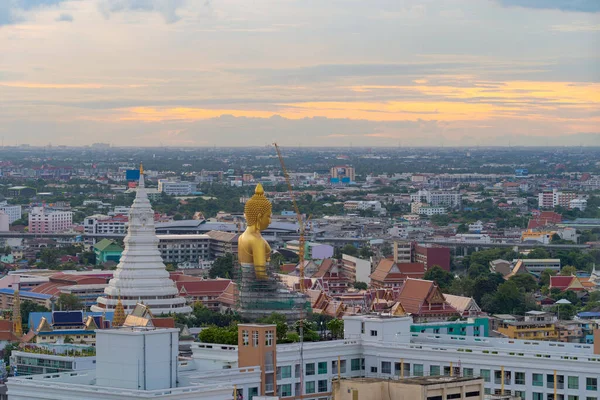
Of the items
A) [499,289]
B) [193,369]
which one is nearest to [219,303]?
[499,289]

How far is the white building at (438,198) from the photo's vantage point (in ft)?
631

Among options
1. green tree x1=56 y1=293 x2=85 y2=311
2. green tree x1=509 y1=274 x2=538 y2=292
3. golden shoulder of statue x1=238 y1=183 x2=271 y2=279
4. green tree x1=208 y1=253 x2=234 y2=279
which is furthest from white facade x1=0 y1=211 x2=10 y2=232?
golden shoulder of statue x1=238 y1=183 x2=271 y2=279

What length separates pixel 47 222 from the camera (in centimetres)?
14538

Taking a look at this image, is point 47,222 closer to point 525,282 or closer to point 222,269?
point 222,269

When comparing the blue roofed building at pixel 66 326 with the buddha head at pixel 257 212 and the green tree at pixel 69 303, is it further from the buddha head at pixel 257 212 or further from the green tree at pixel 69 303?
the green tree at pixel 69 303

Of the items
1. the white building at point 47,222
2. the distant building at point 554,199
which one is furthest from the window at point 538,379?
the distant building at point 554,199

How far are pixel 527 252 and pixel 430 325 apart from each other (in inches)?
2385

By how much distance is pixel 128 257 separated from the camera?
68938 mm

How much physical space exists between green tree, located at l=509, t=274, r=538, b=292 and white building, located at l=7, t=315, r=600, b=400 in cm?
4050

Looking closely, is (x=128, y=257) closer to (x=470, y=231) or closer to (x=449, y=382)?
(x=449, y=382)

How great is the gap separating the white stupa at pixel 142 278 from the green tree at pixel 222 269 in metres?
20.4

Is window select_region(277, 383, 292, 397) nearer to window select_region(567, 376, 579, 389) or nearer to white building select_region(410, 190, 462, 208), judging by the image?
window select_region(567, 376, 579, 389)

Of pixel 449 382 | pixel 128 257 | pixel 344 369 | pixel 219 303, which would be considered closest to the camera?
pixel 449 382

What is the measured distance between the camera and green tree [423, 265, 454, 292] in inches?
3338
